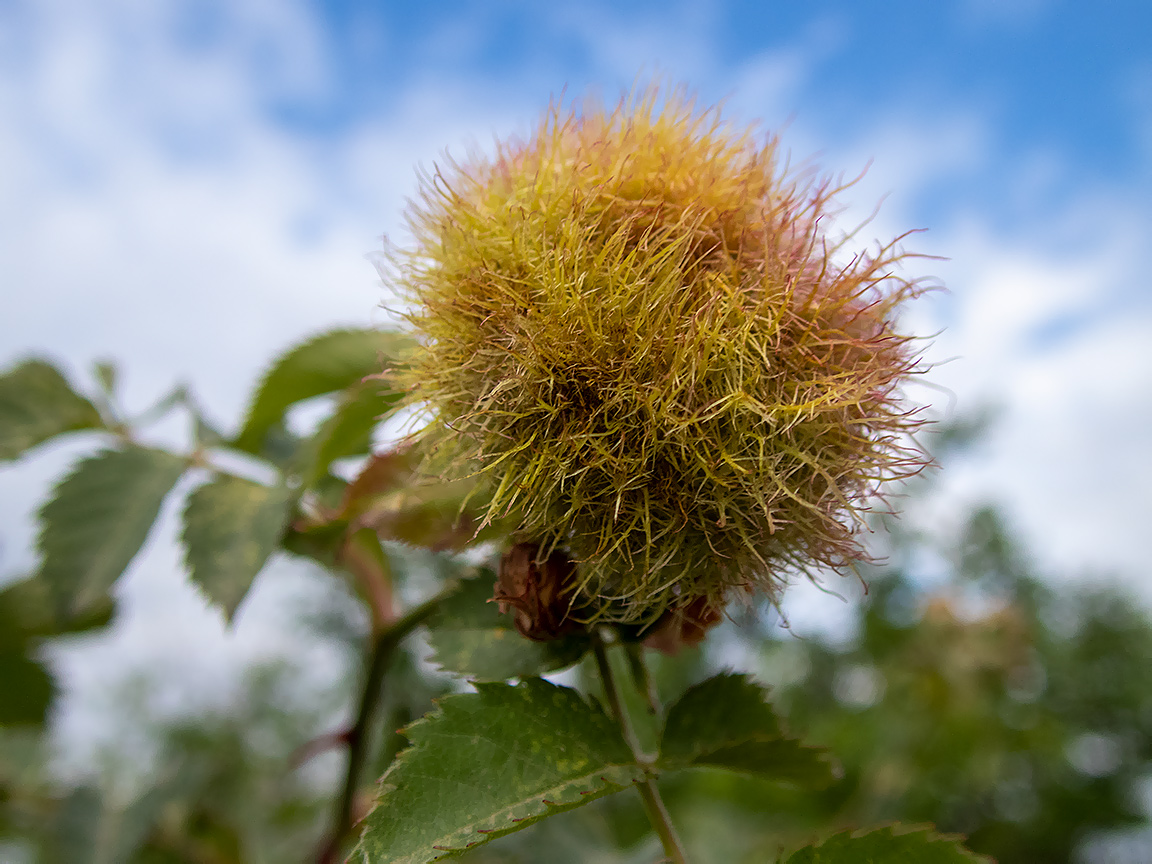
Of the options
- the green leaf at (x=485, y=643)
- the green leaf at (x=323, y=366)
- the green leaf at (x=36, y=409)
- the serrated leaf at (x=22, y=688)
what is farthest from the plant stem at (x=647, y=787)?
the serrated leaf at (x=22, y=688)

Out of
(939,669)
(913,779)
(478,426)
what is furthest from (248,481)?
(939,669)

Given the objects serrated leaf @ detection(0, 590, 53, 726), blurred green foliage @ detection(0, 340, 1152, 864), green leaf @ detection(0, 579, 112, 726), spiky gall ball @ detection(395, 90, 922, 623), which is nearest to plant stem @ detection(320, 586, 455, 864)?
blurred green foliage @ detection(0, 340, 1152, 864)

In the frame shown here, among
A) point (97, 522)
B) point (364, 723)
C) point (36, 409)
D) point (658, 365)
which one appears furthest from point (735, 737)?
point (36, 409)

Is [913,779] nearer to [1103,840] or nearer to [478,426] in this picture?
[478,426]

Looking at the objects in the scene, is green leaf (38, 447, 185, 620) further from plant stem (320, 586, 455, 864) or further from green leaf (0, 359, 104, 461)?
plant stem (320, 586, 455, 864)

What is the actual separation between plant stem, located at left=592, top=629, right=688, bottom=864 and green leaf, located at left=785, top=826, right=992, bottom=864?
15 cm

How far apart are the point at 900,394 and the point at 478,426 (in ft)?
1.81

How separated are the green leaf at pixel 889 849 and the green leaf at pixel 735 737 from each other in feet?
0.44

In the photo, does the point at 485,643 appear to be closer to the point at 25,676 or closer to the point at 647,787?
the point at 647,787

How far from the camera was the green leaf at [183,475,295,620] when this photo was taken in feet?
4.12

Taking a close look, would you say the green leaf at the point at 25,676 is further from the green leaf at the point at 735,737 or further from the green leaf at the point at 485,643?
the green leaf at the point at 735,737

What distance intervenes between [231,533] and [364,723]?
53 centimetres

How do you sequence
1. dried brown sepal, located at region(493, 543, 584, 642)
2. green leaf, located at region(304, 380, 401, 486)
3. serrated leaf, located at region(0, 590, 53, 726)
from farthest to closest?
serrated leaf, located at region(0, 590, 53, 726)
green leaf, located at region(304, 380, 401, 486)
dried brown sepal, located at region(493, 543, 584, 642)

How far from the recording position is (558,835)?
A: 203 cm
